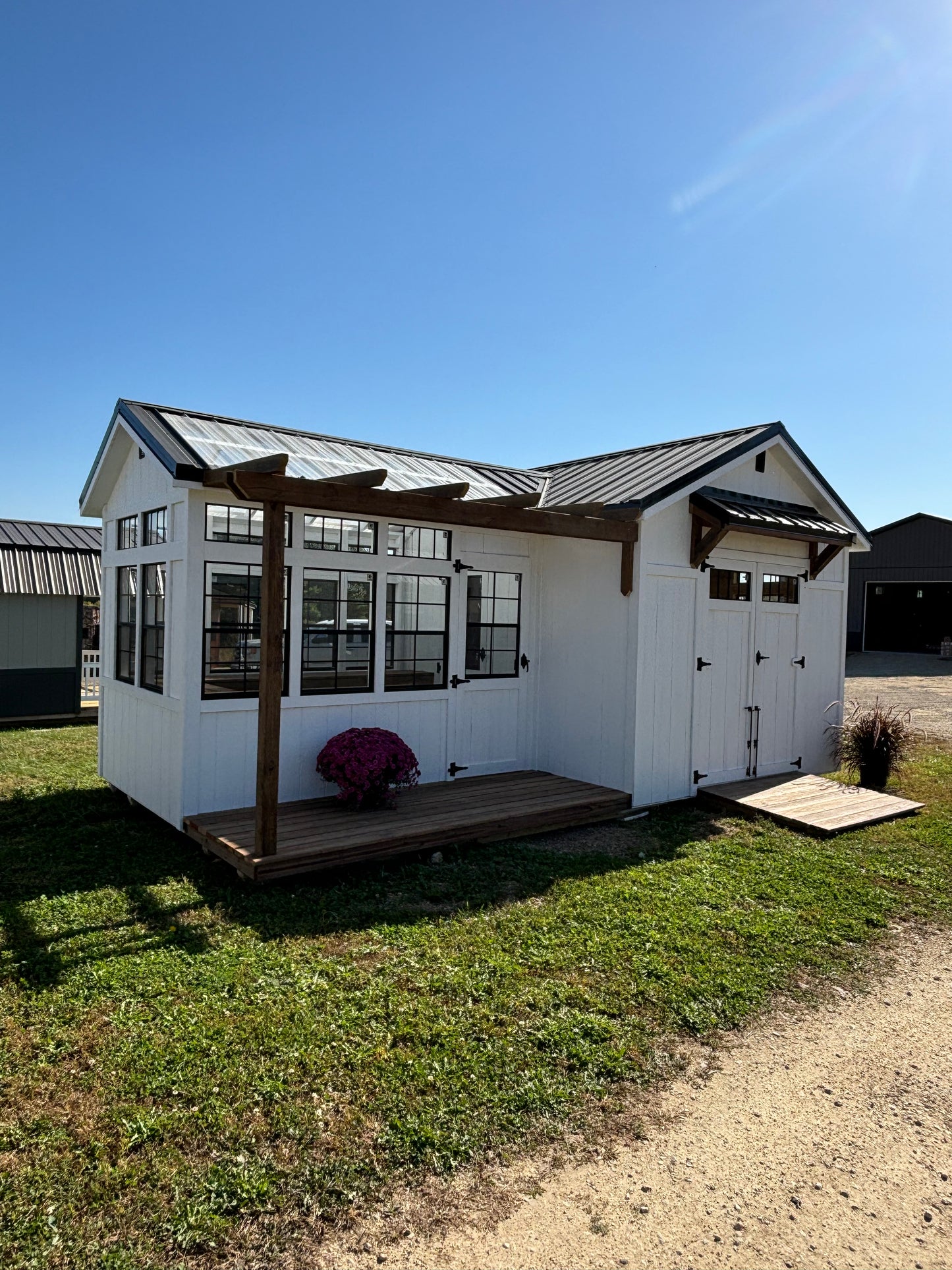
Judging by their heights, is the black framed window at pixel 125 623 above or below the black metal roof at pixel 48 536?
below

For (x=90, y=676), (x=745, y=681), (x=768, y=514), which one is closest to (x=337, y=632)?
(x=745, y=681)

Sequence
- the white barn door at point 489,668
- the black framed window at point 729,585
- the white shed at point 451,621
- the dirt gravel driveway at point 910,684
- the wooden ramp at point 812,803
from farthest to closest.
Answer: the dirt gravel driveway at point 910,684 < the black framed window at point 729,585 < the white barn door at point 489,668 < the wooden ramp at point 812,803 < the white shed at point 451,621

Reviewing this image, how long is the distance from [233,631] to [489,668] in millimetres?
2530

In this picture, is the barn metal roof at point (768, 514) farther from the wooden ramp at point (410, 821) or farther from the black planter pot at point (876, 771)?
the wooden ramp at point (410, 821)

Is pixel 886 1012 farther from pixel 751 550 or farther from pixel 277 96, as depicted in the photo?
pixel 277 96

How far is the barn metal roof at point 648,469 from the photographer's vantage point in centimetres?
721

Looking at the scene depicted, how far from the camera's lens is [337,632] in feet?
21.3

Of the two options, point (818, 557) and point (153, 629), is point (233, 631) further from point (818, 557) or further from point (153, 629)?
point (818, 557)

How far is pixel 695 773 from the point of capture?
7.60 m

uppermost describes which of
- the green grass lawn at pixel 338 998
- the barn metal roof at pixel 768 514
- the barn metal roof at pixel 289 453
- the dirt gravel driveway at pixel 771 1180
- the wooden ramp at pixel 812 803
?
the barn metal roof at pixel 289 453

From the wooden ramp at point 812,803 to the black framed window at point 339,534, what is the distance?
402 cm

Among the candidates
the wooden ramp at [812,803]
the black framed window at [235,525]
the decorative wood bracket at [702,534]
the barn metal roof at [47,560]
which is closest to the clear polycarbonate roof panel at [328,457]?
the black framed window at [235,525]

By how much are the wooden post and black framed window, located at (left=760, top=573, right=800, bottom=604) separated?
17.6 feet

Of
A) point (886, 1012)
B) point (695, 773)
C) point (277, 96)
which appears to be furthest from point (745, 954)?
point (277, 96)
